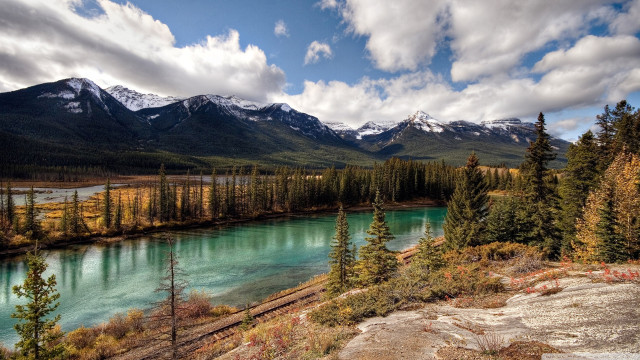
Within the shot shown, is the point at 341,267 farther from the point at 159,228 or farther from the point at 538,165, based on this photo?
the point at 159,228

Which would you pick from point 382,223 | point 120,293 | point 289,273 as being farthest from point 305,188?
point 382,223

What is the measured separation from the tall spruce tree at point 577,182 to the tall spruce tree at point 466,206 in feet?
22.6

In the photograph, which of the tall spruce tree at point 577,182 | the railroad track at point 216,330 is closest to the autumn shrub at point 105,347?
the railroad track at point 216,330

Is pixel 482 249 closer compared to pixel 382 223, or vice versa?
pixel 482 249

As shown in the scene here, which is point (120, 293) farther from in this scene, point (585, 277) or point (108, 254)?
point (585, 277)

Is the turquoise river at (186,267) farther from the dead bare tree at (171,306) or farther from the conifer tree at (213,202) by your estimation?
the conifer tree at (213,202)

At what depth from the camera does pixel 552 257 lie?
26.3 meters

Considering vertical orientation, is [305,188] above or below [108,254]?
above

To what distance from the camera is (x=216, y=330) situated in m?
24.5

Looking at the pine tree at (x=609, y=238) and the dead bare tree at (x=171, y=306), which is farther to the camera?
the dead bare tree at (x=171, y=306)

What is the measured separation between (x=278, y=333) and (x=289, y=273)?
96.4ft

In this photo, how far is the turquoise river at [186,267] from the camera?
3206 centimetres

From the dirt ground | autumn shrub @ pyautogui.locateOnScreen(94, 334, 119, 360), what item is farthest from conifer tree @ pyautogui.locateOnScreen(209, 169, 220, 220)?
the dirt ground

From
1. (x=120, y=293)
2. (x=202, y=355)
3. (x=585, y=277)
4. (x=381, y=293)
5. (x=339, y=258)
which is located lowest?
(x=120, y=293)
